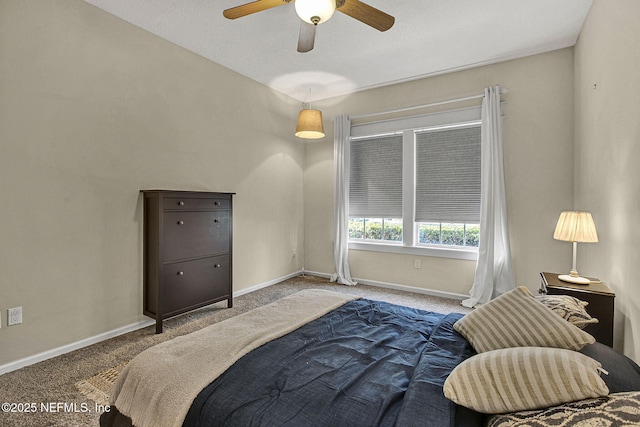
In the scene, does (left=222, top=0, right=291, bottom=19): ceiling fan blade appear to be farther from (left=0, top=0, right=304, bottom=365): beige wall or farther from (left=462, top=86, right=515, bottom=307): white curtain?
(left=462, top=86, right=515, bottom=307): white curtain

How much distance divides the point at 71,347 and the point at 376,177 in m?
3.96

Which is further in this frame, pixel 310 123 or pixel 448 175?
pixel 448 175

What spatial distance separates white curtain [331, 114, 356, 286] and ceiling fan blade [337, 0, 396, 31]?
2.61m

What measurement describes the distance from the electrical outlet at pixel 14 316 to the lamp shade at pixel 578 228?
13.6ft

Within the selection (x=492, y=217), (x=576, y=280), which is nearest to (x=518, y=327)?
(x=576, y=280)

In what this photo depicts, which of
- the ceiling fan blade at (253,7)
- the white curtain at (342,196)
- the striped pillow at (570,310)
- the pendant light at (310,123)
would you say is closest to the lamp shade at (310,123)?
the pendant light at (310,123)

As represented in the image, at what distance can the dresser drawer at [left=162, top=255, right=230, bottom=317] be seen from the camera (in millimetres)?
3063

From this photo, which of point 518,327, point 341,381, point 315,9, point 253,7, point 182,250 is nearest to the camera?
point 341,381

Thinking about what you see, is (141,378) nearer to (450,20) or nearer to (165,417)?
(165,417)

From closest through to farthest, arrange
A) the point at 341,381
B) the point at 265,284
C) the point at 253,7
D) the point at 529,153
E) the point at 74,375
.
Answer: the point at 341,381 < the point at 253,7 < the point at 74,375 < the point at 529,153 < the point at 265,284

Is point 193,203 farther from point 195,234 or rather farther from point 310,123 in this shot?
point 310,123

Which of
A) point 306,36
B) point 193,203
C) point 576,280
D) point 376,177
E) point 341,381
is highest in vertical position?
point 306,36

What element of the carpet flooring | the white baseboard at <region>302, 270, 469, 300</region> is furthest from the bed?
the white baseboard at <region>302, 270, 469, 300</region>

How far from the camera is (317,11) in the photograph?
72.1 inches
